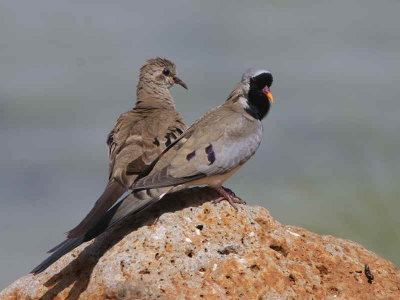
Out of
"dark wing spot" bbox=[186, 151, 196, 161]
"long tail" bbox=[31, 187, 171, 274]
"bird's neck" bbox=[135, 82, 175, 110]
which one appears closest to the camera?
"long tail" bbox=[31, 187, 171, 274]

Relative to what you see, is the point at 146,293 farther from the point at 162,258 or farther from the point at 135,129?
the point at 135,129

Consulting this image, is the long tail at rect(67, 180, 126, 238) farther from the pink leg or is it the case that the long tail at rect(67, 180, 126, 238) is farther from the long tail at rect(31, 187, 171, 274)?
the pink leg

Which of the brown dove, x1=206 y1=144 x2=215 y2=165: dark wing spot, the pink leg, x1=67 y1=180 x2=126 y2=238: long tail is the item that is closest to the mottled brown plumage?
x1=67 y1=180 x2=126 y2=238: long tail

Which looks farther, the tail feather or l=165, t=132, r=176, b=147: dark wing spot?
l=165, t=132, r=176, b=147: dark wing spot

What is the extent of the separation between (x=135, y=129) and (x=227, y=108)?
1002 millimetres

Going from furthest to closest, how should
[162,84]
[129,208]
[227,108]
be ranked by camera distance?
[162,84] < [227,108] < [129,208]

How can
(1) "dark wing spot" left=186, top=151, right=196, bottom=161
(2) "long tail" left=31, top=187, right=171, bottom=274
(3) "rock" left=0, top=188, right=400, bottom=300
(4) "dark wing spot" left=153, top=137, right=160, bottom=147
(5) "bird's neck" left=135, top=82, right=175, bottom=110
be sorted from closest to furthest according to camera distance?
(3) "rock" left=0, top=188, right=400, bottom=300 < (2) "long tail" left=31, top=187, right=171, bottom=274 < (1) "dark wing spot" left=186, top=151, right=196, bottom=161 < (4) "dark wing spot" left=153, top=137, right=160, bottom=147 < (5) "bird's neck" left=135, top=82, right=175, bottom=110

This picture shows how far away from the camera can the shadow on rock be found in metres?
6.54

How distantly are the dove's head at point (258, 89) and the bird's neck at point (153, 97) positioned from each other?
1905 millimetres

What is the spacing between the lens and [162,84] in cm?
1067

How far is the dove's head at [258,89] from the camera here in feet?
26.6

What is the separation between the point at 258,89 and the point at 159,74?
2.87 metres

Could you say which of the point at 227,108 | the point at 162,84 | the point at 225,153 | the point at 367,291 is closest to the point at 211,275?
the point at 367,291

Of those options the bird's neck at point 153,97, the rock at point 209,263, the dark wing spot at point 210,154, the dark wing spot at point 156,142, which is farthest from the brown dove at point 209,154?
the bird's neck at point 153,97
